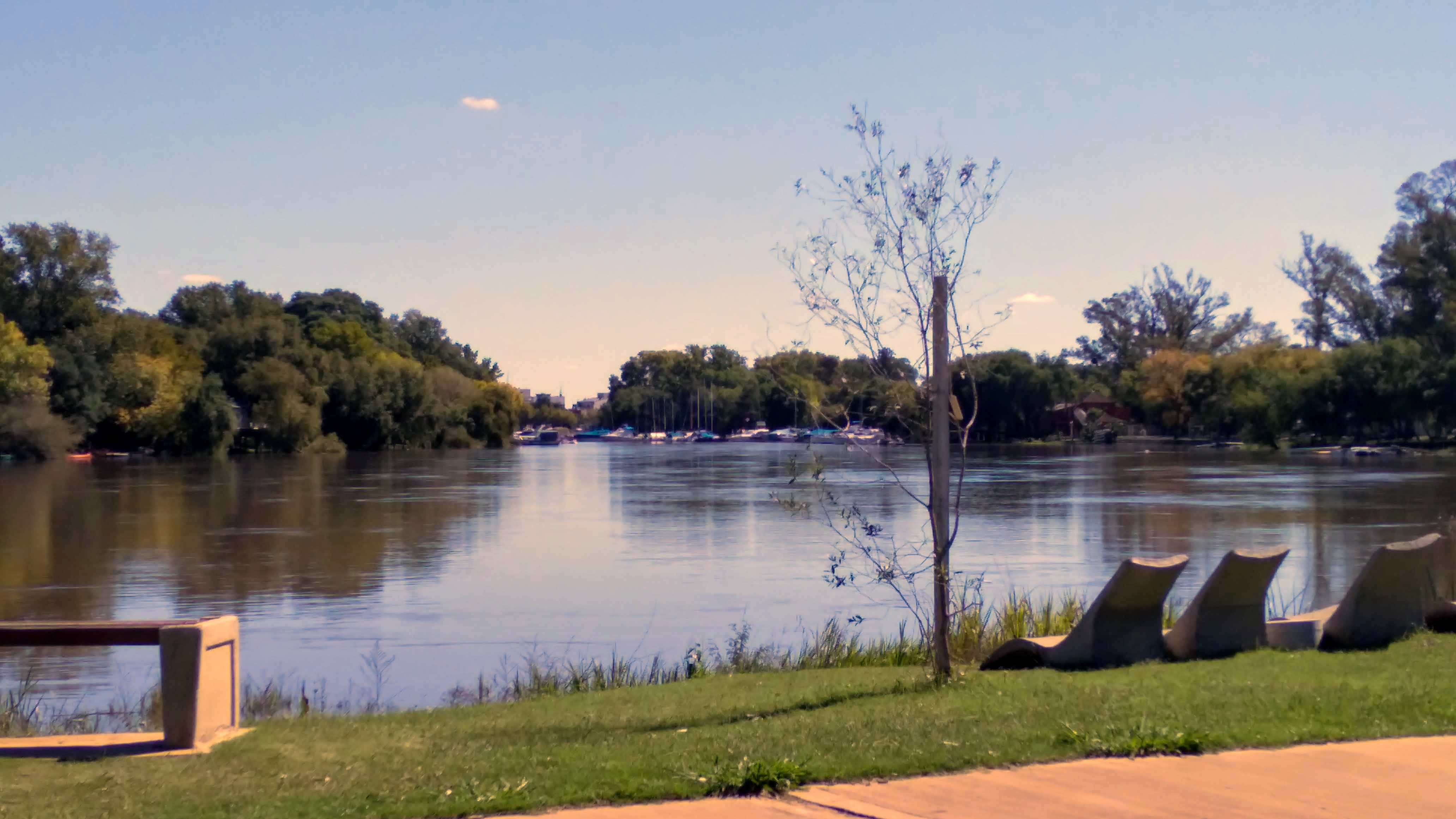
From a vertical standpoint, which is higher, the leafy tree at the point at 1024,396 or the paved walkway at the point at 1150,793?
the leafy tree at the point at 1024,396

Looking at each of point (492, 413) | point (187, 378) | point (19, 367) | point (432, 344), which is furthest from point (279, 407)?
point (432, 344)

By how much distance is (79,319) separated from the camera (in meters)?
94.0

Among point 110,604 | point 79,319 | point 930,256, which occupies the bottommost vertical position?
point 110,604

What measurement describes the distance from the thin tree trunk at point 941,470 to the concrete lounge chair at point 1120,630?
126cm

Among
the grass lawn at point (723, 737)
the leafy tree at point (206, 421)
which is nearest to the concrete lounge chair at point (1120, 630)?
the grass lawn at point (723, 737)

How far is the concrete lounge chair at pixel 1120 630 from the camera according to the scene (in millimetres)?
10859

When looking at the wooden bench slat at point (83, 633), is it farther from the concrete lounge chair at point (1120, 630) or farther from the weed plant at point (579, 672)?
the concrete lounge chair at point (1120, 630)

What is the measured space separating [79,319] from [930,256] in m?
96.4

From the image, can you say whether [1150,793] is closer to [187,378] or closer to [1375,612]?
[1375,612]

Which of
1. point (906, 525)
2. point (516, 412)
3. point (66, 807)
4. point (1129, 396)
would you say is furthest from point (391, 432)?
point (66, 807)

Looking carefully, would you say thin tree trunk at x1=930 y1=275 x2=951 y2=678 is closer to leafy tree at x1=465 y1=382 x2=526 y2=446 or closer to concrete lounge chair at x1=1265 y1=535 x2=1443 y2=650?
concrete lounge chair at x1=1265 y1=535 x2=1443 y2=650

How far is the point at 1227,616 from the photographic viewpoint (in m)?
11.5

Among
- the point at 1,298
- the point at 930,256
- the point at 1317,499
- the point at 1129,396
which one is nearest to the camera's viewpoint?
the point at 930,256

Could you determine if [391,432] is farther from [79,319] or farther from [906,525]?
[906,525]
